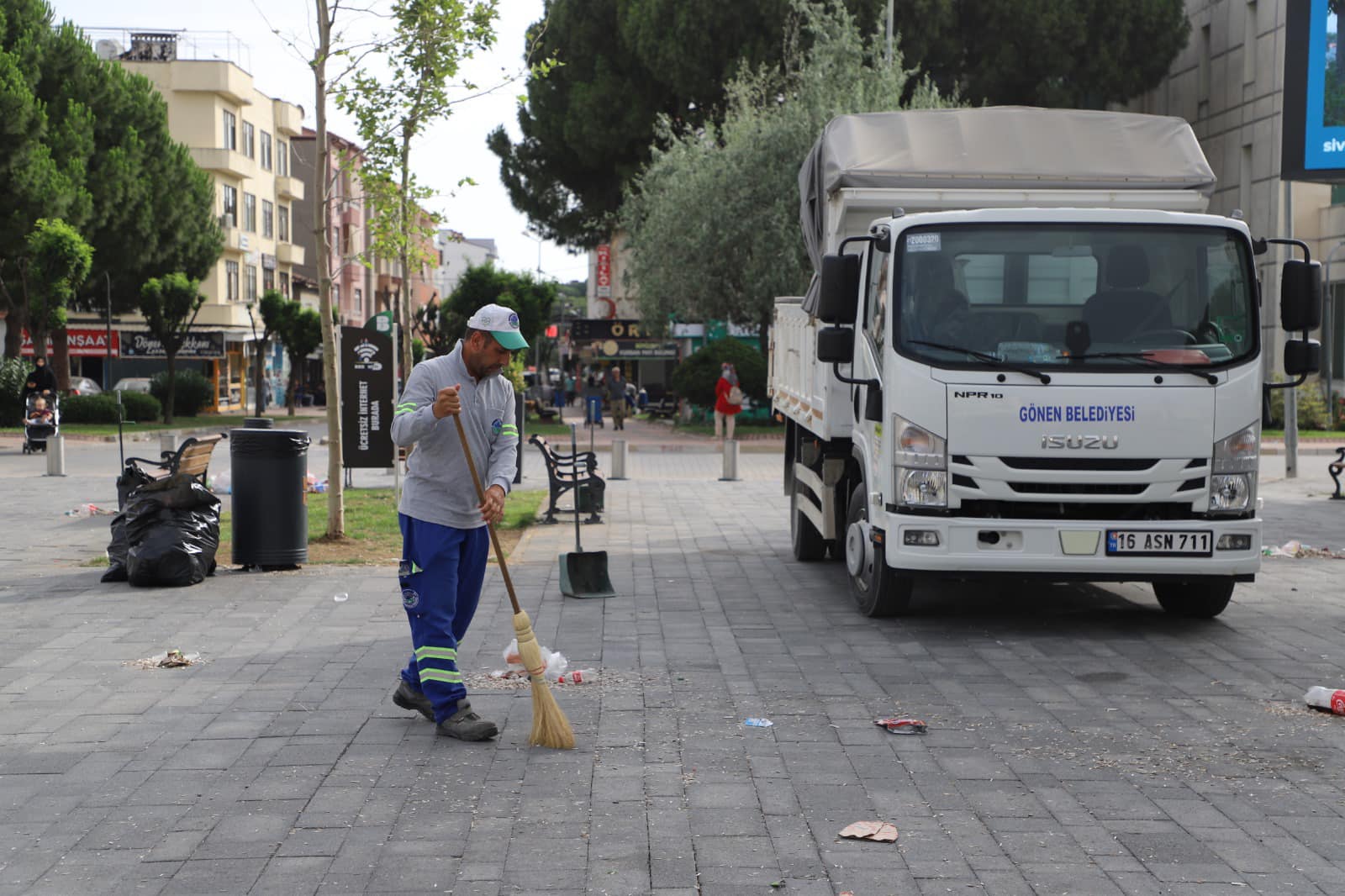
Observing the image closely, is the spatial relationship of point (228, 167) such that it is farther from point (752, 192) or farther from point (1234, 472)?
point (1234, 472)

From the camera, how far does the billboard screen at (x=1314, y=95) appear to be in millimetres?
17672

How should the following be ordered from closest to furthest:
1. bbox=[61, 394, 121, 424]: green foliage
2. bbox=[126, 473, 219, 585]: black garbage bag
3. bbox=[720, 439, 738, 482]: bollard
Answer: bbox=[126, 473, 219, 585]: black garbage bag, bbox=[720, 439, 738, 482]: bollard, bbox=[61, 394, 121, 424]: green foliage

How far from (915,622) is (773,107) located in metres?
29.9

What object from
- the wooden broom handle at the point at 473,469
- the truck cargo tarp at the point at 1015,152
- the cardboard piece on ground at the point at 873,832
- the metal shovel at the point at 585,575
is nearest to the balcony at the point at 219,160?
the truck cargo tarp at the point at 1015,152

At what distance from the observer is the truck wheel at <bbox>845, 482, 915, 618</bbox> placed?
869cm

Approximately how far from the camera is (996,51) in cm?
4247

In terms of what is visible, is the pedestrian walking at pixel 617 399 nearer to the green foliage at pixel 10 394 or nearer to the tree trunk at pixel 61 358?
the green foliage at pixel 10 394

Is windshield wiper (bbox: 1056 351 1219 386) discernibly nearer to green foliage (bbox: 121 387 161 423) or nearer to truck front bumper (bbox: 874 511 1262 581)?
truck front bumper (bbox: 874 511 1262 581)

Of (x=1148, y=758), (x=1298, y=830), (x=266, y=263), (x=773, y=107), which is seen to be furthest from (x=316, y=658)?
(x=266, y=263)

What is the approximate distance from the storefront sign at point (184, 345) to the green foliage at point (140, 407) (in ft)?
41.3

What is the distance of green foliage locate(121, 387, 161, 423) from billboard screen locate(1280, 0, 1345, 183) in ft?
98.0

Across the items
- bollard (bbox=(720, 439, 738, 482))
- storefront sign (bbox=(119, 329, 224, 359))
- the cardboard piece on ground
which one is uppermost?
storefront sign (bbox=(119, 329, 224, 359))

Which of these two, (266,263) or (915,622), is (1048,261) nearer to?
(915,622)

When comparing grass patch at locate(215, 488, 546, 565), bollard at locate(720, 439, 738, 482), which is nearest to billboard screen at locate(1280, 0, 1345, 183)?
bollard at locate(720, 439, 738, 482)
